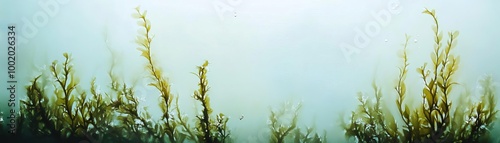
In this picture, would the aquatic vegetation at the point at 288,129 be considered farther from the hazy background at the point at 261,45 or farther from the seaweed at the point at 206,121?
the seaweed at the point at 206,121

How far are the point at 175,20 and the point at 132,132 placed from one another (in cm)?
55

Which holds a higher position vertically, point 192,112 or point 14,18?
point 14,18

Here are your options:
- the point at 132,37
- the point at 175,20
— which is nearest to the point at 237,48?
the point at 175,20

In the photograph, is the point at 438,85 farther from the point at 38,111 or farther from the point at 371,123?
the point at 38,111

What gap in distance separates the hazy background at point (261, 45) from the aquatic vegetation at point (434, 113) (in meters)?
0.04

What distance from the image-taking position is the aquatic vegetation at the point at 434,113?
1.91 meters

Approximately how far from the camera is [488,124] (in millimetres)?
1943

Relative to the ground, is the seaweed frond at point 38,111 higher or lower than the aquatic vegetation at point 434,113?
higher

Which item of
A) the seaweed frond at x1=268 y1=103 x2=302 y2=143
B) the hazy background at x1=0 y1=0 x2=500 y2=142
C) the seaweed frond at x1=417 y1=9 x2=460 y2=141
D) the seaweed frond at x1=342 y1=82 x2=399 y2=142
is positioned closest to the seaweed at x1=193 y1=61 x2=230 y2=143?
the hazy background at x1=0 y1=0 x2=500 y2=142

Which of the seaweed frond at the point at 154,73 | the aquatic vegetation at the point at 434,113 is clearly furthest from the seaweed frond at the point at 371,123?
the seaweed frond at the point at 154,73

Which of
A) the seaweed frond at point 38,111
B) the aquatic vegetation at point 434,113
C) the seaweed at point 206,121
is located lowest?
the aquatic vegetation at point 434,113

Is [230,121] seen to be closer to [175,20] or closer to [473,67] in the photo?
[175,20]

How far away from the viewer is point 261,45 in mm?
1922

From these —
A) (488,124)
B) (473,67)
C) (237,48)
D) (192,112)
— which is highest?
(237,48)
